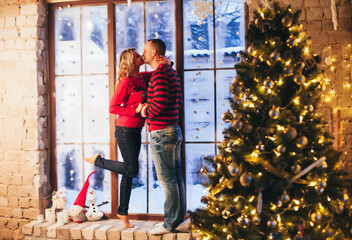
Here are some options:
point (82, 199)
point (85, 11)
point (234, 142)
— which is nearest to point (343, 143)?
point (234, 142)

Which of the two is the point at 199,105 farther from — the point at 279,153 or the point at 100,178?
the point at 279,153

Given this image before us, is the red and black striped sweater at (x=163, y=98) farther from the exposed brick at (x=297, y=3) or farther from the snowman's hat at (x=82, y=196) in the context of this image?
the exposed brick at (x=297, y=3)

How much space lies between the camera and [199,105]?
134 inches

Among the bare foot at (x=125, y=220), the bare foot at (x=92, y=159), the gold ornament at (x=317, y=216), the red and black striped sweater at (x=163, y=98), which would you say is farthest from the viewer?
the bare foot at (x=92, y=159)

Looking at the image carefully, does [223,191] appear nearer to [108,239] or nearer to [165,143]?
[165,143]

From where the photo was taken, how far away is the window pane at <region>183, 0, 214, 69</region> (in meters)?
3.36

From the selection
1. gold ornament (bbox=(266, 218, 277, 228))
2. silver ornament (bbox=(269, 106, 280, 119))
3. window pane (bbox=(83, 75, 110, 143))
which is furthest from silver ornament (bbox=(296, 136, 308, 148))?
window pane (bbox=(83, 75, 110, 143))

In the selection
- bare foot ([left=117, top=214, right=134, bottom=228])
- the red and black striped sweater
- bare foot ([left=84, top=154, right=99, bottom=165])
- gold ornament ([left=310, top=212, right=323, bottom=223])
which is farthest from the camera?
bare foot ([left=84, top=154, right=99, bottom=165])

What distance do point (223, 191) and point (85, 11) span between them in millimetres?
2524

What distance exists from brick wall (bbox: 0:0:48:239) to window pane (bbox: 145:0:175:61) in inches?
45.9

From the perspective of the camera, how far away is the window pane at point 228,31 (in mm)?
3312

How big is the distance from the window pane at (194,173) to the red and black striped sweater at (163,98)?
0.54 metres

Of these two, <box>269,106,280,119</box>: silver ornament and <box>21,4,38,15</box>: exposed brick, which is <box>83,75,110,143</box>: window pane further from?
<box>269,106,280,119</box>: silver ornament

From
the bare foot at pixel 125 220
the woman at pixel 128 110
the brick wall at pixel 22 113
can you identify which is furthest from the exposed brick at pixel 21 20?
the bare foot at pixel 125 220
